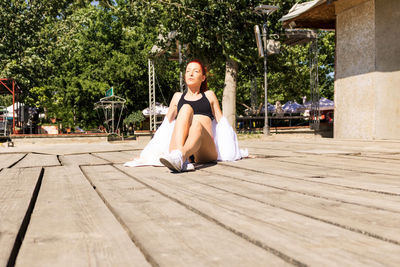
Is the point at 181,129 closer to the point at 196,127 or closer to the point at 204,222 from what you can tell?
the point at 196,127

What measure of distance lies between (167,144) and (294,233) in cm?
252

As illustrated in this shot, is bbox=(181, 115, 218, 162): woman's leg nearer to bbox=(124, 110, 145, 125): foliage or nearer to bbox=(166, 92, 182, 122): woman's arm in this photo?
bbox=(166, 92, 182, 122): woman's arm

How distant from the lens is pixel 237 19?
40.5 ft

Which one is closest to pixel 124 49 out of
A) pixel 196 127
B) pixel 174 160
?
pixel 196 127

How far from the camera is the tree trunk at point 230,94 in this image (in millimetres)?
12422

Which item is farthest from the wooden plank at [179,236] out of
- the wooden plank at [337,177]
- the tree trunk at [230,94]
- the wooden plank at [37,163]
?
the tree trunk at [230,94]

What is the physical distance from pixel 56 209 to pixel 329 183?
1.58 meters

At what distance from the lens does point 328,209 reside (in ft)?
4.98

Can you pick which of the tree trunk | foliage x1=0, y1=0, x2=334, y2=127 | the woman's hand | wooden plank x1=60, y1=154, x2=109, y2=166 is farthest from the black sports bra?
the tree trunk

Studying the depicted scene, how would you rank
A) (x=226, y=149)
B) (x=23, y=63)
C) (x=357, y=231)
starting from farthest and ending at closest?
1. (x=23, y=63)
2. (x=226, y=149)
3. (x=357, y=231)

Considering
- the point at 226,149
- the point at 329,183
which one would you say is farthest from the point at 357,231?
the point at 226,149

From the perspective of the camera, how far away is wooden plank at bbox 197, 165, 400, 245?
120 cm

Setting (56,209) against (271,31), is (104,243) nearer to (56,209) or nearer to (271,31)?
(56,209)

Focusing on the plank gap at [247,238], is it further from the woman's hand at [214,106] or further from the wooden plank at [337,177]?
the woman's hand at [214,106]
